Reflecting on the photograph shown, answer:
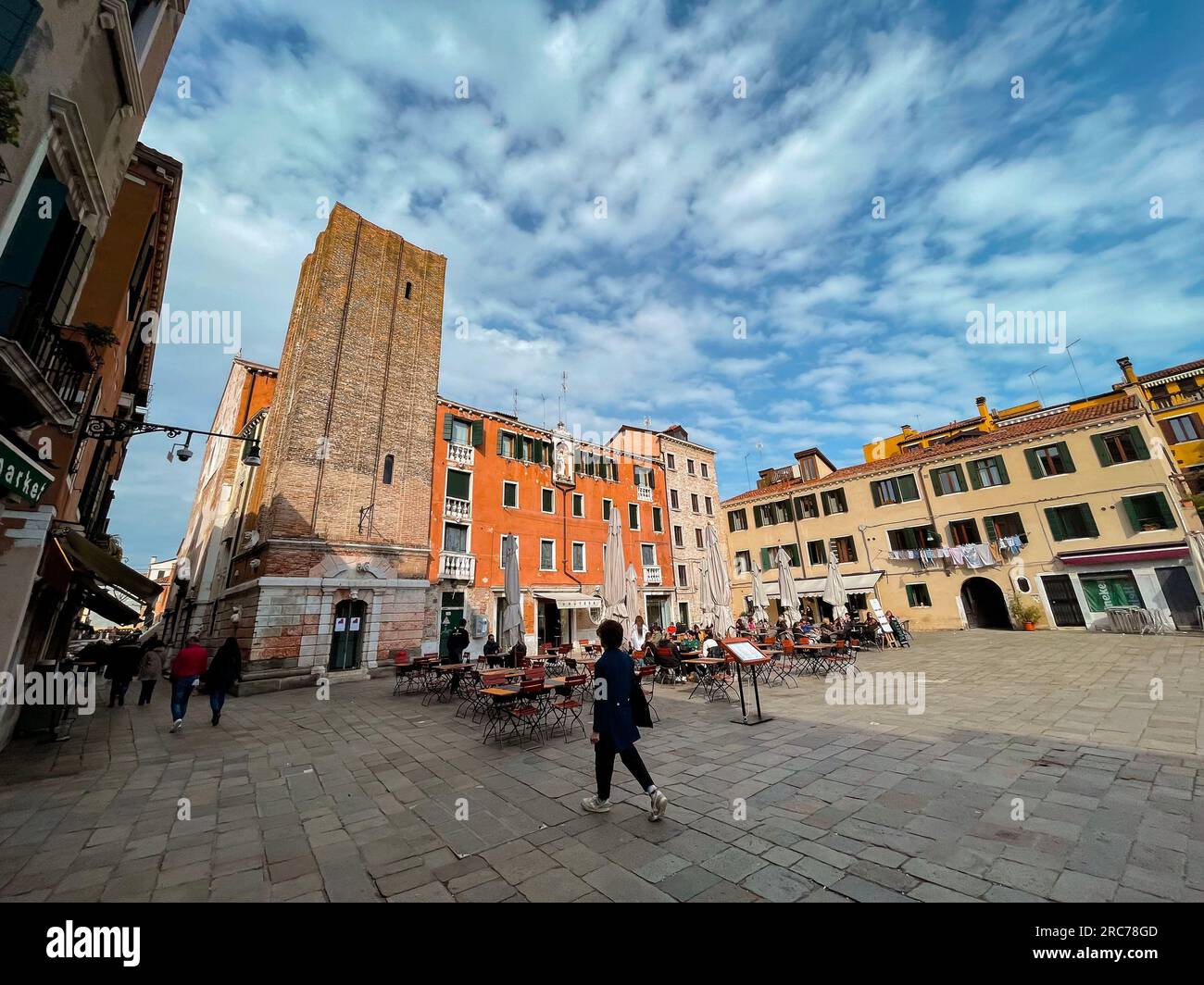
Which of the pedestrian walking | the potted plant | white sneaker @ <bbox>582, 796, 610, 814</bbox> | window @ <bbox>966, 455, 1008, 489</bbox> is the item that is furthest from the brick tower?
window @ <bbox>966, 455, 1008, 489</bbox>

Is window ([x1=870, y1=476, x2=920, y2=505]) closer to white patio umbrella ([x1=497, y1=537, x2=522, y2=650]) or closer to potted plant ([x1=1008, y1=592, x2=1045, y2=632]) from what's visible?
potted plant ([x1=1008, y1=592, x2=1045, y2=632])

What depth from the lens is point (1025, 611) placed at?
21406mm

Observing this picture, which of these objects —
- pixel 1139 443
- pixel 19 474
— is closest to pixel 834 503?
pixel 1139 443

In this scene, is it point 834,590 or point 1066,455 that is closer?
point 834,590

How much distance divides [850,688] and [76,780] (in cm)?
1359

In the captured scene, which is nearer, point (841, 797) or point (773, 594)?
point (841, 797)

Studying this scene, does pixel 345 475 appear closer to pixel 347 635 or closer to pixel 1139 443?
pixel 347 635

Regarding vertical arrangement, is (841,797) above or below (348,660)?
below

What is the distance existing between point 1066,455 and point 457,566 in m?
27.6
